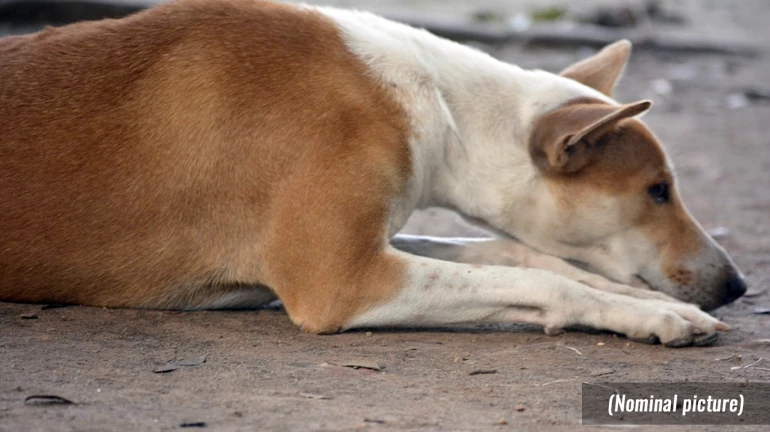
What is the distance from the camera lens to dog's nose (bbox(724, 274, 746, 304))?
426 cm

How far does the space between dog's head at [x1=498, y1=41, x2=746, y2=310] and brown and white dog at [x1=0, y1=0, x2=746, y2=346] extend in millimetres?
11

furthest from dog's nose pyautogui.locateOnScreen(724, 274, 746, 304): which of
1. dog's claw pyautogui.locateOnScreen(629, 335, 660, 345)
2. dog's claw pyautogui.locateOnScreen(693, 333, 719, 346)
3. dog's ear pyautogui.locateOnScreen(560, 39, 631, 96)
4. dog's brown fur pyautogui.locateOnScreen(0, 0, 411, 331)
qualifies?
dog's brown fur pyautogui.locateOnScreen(0, 0, 411, 331)

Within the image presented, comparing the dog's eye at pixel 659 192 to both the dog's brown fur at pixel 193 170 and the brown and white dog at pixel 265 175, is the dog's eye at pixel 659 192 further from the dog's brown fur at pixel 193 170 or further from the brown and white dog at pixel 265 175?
the dog's brown fur at pixel 193 170

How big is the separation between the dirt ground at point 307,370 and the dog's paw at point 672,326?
0.06 metres

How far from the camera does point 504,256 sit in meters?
4.40

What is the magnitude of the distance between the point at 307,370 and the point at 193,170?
2.94 feet

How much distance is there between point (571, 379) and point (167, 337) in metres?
1.34

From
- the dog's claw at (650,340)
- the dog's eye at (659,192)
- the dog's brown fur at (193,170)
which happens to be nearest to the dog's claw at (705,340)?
the dog's claw at (650,340)

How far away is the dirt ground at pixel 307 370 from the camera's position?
2.94 meters

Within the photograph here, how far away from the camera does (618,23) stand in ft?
39.8

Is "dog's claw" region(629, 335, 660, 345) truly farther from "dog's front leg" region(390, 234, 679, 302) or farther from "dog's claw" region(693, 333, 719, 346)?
"dog's front leg" region(390, 234, 679, 302)

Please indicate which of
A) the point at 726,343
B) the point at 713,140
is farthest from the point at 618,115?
the point at 713,140

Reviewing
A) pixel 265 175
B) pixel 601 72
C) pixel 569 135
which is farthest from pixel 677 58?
pixel 265 175

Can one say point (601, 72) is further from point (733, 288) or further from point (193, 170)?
point (193, 170)
